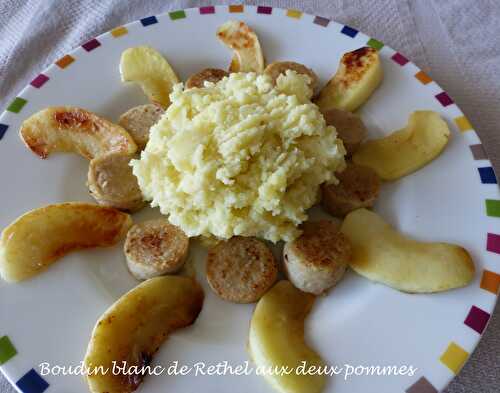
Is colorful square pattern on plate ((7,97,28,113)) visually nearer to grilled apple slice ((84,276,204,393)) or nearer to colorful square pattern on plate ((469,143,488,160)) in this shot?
grilled apple slice ((84,276,204,393))

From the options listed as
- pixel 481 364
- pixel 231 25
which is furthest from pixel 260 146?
pixel 481 364

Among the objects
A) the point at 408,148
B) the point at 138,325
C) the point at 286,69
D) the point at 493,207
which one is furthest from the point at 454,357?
the point at 286,69

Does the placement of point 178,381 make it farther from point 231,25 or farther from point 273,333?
point 231,25

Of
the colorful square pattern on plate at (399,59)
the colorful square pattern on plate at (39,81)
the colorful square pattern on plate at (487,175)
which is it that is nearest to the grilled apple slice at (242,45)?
the colorful square pattern on plate at (399,59)

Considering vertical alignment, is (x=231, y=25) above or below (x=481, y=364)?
above

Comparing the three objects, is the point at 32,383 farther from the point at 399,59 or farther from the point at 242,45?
the point at 399,59

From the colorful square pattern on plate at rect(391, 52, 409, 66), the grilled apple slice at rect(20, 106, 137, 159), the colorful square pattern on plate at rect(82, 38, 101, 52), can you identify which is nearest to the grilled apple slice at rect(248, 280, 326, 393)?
the grilled apple slice at rect(20, 106, 137, 159)

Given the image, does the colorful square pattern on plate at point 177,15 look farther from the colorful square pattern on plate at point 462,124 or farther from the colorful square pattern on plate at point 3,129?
the colorful square pattern on plate at point 462,124

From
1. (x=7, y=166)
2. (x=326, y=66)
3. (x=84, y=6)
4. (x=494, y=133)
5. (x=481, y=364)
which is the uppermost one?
(x=84, y=6)
